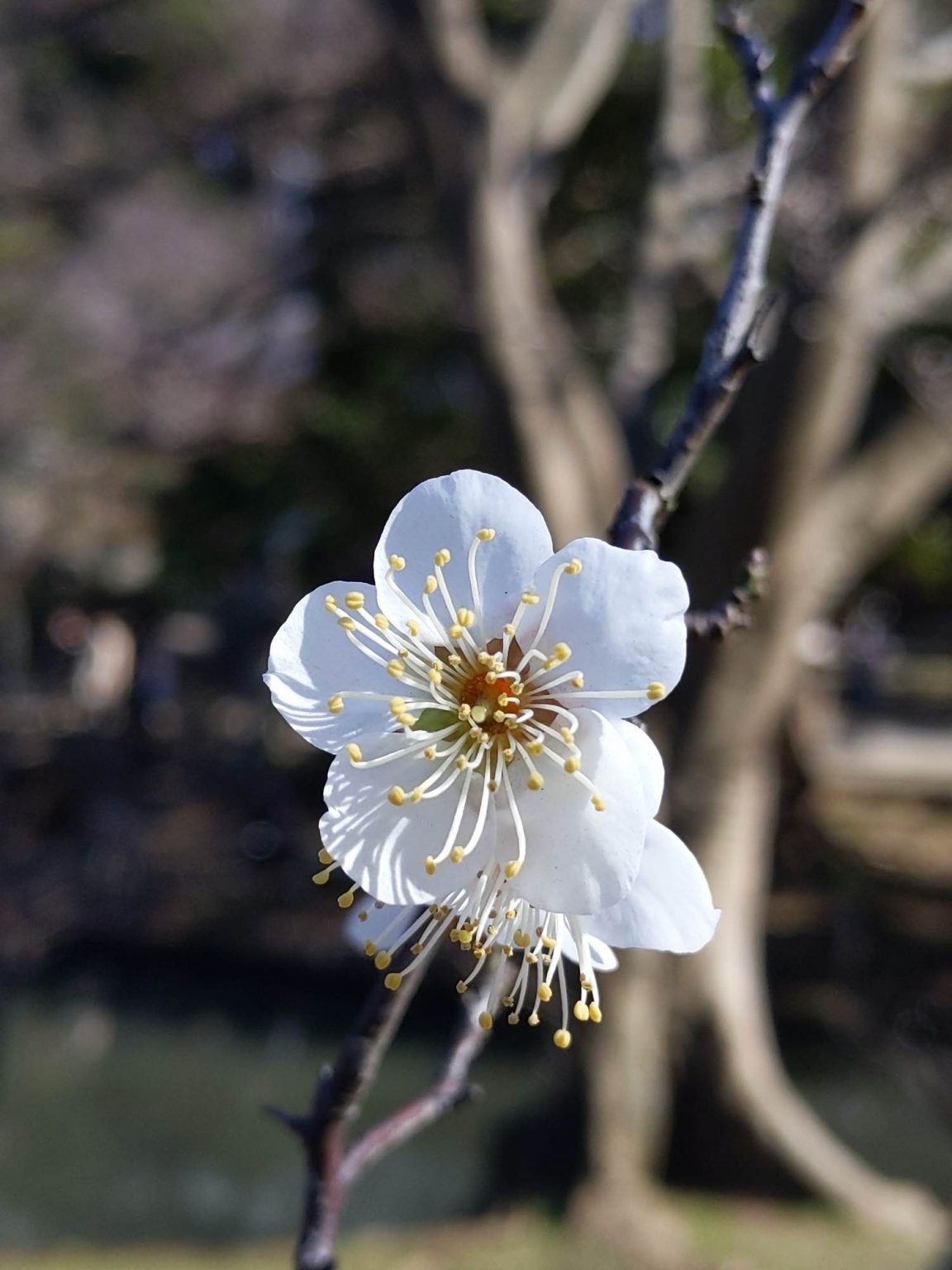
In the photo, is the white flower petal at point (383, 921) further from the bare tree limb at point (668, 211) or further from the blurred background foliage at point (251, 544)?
the bare tree limb at point (668, 211)

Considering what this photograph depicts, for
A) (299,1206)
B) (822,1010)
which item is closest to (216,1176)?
(299,1206)

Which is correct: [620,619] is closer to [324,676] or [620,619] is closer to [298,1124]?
[324,676]

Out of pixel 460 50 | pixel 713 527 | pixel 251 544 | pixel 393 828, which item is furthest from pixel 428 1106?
pixel 251 544

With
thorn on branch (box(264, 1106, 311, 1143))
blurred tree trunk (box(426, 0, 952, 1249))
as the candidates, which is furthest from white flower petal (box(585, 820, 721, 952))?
blurred tree trunk (box(426, 0, 952, 1249))

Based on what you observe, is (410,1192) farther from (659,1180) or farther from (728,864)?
(728,864)

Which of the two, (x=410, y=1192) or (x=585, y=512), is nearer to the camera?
(x=585, y=512)

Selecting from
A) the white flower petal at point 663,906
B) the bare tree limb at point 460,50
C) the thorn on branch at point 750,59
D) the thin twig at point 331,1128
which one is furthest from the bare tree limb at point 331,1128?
the bare tree limb at point 460,50
